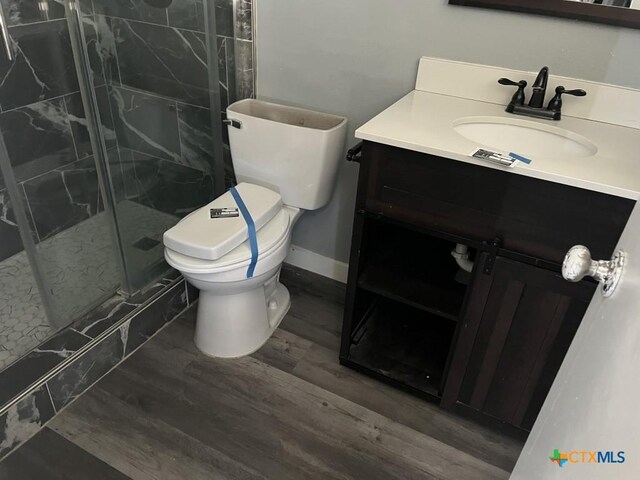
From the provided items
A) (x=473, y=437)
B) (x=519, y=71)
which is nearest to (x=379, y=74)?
(x=519, y=71)

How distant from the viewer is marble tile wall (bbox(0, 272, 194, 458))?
1.50 meters

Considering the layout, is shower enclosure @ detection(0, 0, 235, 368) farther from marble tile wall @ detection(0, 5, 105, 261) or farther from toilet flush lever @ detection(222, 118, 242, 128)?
toilet flush lever @ detection(222, 118, 242, 128)

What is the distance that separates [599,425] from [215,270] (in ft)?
3.85

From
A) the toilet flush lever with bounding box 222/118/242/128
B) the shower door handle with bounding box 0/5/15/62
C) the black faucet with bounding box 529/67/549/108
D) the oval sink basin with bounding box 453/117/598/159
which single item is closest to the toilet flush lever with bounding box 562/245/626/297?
the oval sink basin with bounding box 453/117/598/159

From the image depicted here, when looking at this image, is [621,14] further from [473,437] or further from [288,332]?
[288,332]

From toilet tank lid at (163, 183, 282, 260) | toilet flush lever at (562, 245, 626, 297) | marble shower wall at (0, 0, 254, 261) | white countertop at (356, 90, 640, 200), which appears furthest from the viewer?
marble shower wall at (0, 0, 254, 261)

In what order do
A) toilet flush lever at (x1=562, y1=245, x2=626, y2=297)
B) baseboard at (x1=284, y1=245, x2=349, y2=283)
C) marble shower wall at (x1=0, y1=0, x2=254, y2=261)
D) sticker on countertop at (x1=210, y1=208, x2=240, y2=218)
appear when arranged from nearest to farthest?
toilet flush lever at (x1=562, y1=245, x2=626, y2=297), sticker on countertop at (x1=210, y1=208, x2=240, y2=218), marble shower wall at (x1=0, y1=0, x2=254, y2=261), baseboard at (x1=284, y1=245, x2=349, y2=283)

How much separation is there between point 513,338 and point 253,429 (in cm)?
85

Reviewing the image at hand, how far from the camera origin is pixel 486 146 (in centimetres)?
139

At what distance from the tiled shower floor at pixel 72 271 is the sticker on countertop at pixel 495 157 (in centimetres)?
131

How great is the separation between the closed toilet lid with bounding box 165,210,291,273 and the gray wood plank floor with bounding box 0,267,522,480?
446 millimetres

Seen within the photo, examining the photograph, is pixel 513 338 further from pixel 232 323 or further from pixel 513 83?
pixel 232 323

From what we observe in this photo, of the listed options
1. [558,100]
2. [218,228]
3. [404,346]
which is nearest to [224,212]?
[218,228]

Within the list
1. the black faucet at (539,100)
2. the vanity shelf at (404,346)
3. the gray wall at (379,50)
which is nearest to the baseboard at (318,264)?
the gray wall at (379,50)
